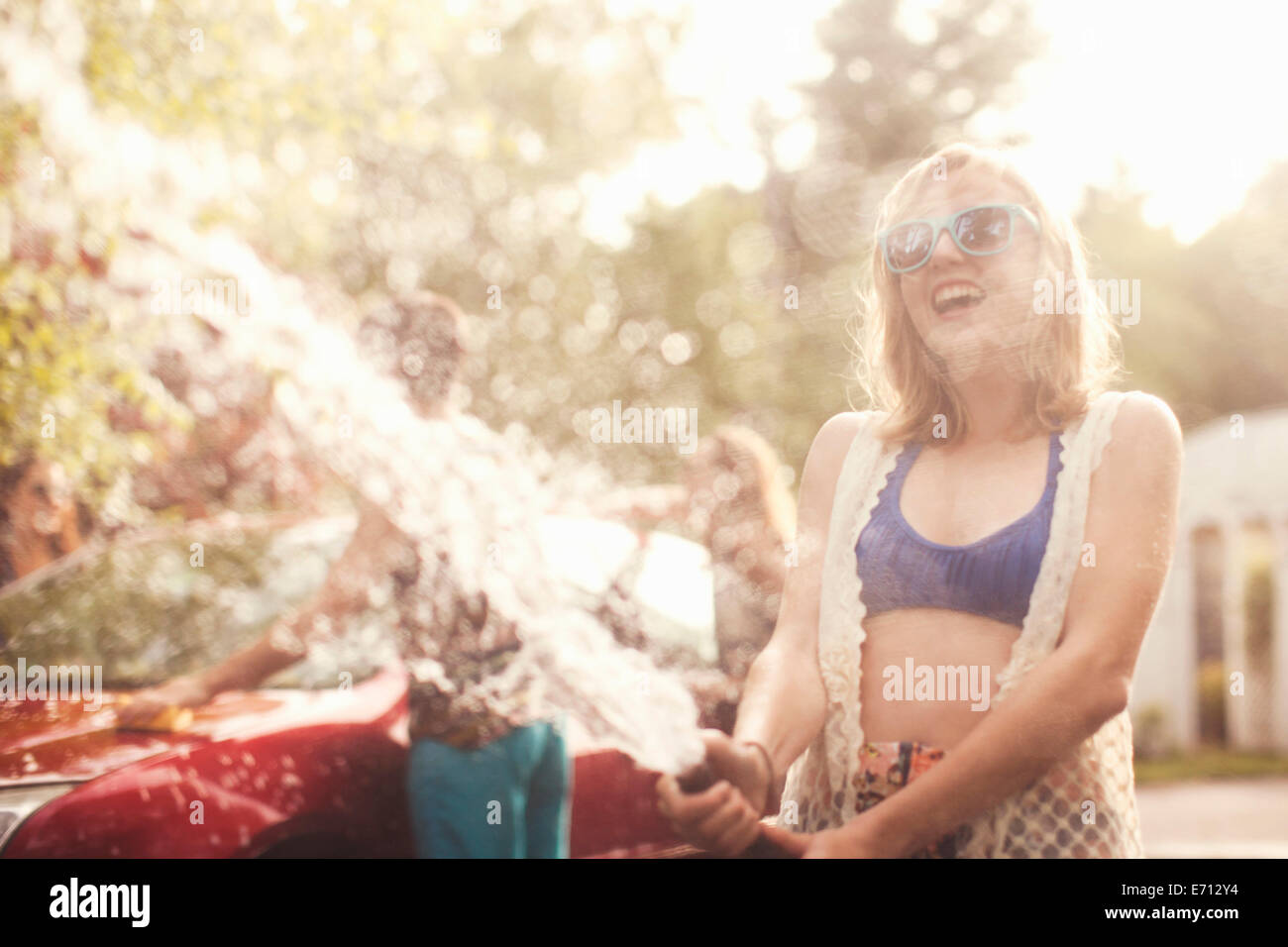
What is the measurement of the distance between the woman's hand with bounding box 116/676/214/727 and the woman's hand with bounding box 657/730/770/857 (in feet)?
3.24

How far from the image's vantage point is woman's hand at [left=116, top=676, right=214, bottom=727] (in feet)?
6.36

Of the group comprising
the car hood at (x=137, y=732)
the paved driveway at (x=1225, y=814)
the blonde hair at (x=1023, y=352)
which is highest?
the blonde hair at (x=1023, y=352)

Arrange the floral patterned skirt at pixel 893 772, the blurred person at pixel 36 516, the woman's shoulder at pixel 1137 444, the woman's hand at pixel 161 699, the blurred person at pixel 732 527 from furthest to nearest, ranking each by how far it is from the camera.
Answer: the blurred person at pixel 36 516 → the woman's hand at pixel 161 699 → the blurred person at pixel 732 527 → the floral patterned skirt at pixel 893 772 → the woman's shoulder at pixel 1137 444

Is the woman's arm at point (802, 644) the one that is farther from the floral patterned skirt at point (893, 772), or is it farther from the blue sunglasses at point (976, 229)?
the blue sunglasses at point (976, 229)

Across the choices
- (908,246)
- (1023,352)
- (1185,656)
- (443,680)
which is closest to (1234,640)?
(1185,656)

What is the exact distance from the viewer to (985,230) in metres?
1.70

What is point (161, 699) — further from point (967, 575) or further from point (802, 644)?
point (967, 575)

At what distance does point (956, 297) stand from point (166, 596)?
174cm

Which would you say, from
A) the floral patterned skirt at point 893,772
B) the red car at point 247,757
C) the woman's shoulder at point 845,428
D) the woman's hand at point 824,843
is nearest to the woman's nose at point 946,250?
the woman's shoulder at point 845,428

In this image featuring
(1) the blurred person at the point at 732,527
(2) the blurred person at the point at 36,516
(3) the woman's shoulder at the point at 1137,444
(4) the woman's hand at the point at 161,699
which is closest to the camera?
(3) the woman's shoulder at the point at 1137,444

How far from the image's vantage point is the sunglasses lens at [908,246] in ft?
5.69

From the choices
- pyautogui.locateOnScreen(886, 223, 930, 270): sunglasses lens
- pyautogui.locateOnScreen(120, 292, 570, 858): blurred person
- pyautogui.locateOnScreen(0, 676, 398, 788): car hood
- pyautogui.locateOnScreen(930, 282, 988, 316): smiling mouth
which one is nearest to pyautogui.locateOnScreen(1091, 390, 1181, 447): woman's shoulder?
pyautogui.locateOnScreen(930, 282, 988, 316): smiling mouth

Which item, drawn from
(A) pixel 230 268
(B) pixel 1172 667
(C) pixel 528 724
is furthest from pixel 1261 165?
(A) pixel 230 268

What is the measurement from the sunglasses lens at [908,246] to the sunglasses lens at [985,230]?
0.06 metres
